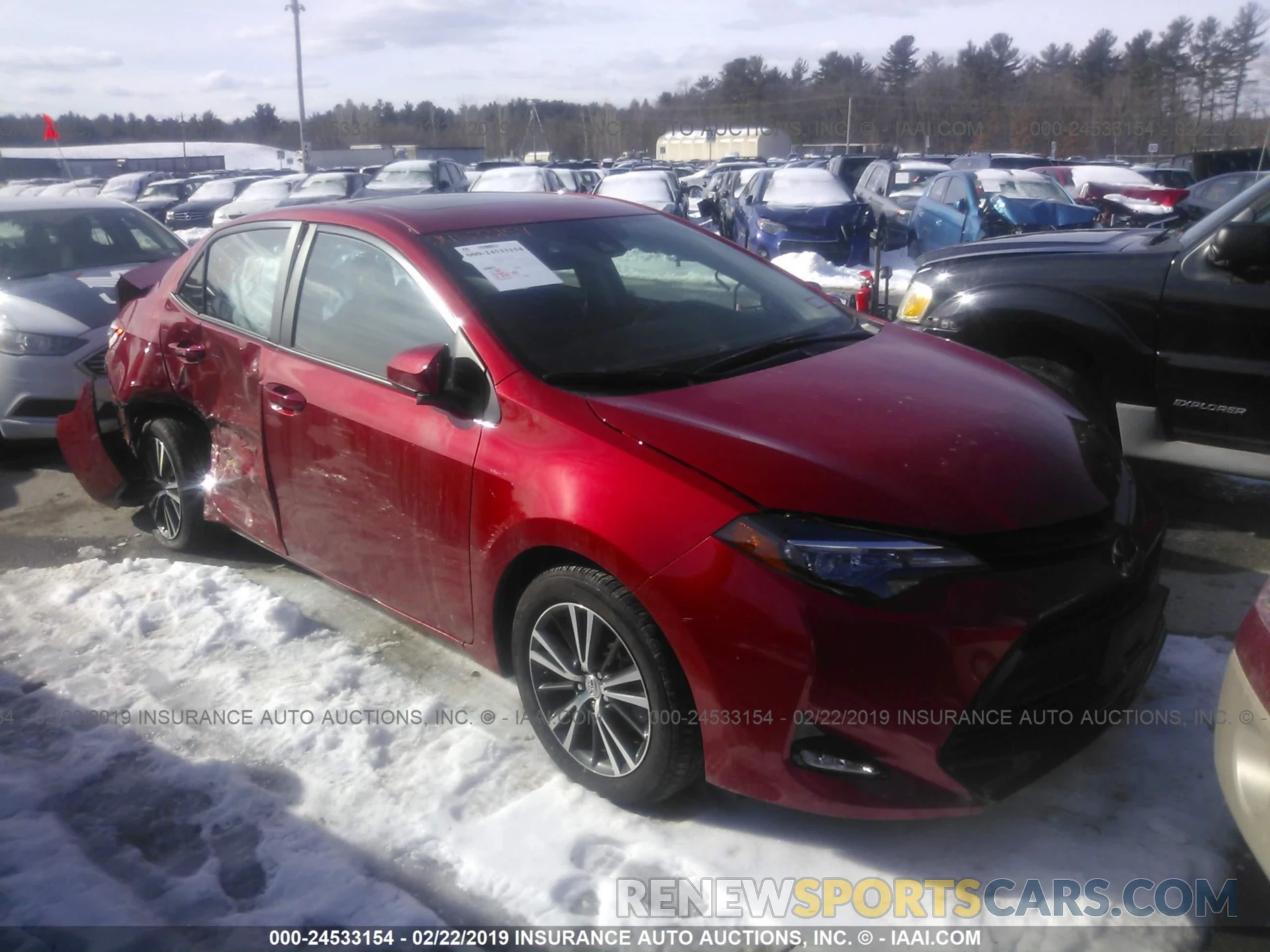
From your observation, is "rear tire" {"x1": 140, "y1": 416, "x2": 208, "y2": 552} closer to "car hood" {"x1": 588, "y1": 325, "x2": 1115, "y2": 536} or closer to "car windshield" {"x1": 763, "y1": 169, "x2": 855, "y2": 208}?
"car hood" {"x1": 588, "y1": 325, "x2": 1115, "y2": 536}

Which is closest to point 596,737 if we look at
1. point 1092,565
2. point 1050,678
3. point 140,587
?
point 1050,678

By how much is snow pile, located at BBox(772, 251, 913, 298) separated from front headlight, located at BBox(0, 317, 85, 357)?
7.22 m

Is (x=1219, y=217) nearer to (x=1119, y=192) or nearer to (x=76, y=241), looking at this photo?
(x=76, y=241)

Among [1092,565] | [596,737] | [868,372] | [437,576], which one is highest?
[868,372]

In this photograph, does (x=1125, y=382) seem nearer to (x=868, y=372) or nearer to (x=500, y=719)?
(x=868, y=372)

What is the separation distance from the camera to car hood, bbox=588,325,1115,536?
98.7 inches

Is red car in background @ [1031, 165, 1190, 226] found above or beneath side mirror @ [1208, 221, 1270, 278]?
above

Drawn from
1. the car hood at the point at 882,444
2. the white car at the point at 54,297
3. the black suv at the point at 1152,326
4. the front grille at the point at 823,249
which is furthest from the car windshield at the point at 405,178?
the car hood at the point at 882,444

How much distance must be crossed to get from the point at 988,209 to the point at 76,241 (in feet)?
36.6

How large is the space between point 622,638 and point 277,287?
2194 millimetres

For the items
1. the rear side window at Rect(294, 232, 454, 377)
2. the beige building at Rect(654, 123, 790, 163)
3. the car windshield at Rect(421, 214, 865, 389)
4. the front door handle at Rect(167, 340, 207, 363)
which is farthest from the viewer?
the beige building at Rect(654, 123, 790, 163)

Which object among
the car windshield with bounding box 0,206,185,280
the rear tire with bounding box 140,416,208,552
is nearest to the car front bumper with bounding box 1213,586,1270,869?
the rear tire with bounding box 140,416,208,552

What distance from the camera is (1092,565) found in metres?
2.58

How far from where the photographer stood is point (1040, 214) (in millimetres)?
13664
